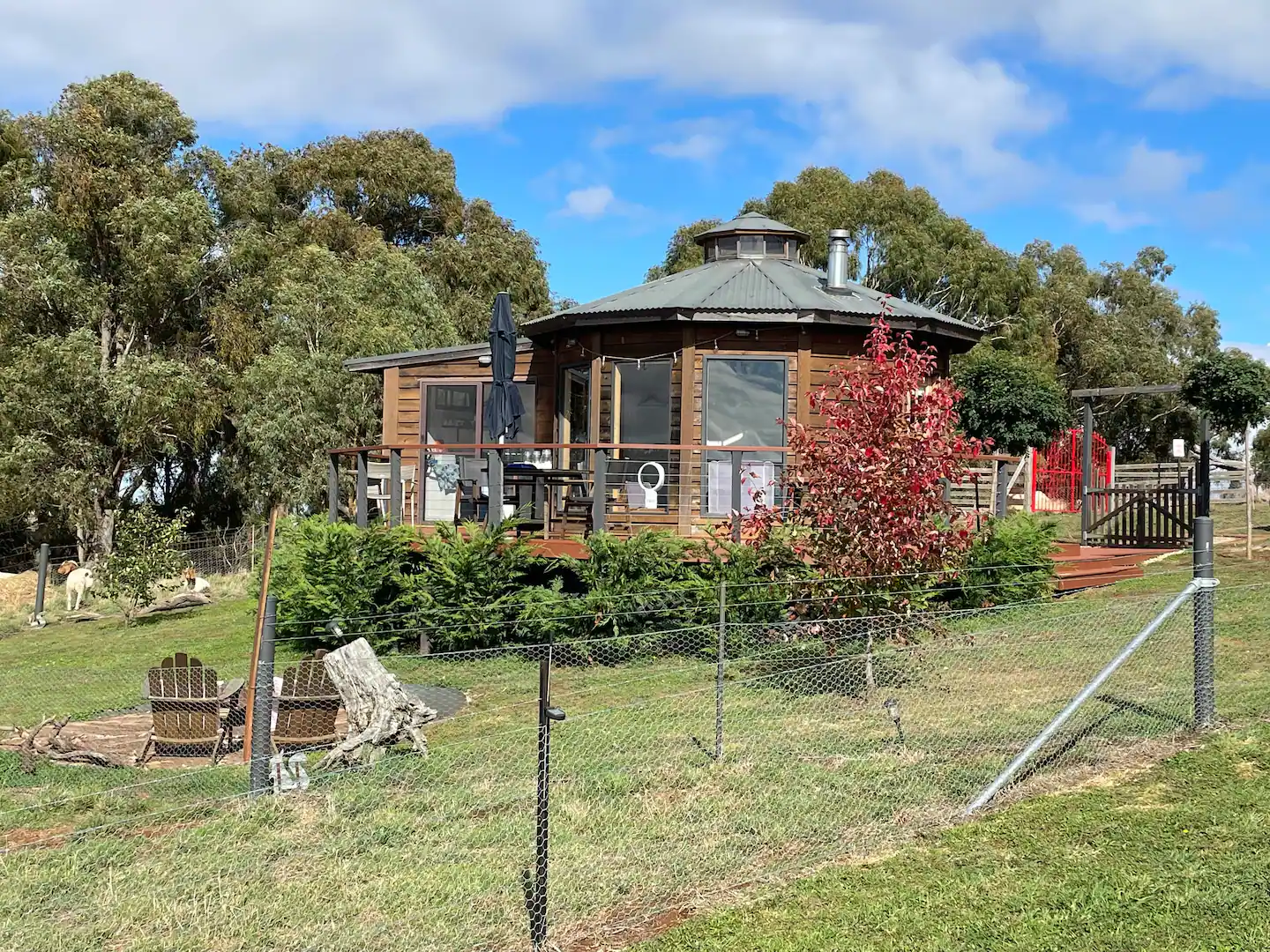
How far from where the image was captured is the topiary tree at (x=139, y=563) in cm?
1783

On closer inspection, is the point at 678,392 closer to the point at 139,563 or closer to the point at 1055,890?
the point at 139,563

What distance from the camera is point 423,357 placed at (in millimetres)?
17547

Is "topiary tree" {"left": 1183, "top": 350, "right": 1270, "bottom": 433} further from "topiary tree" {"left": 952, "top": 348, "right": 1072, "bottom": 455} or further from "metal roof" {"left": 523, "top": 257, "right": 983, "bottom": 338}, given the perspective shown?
"metal roof" {"left": 523, "top": 257, "right": 983, "bottom": 338}

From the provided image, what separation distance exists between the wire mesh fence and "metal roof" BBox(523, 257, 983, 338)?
4121 mm

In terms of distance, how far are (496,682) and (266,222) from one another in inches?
1241

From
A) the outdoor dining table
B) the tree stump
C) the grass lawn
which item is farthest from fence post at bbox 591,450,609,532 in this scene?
the grass lawn

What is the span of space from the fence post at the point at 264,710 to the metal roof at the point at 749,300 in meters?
7.77

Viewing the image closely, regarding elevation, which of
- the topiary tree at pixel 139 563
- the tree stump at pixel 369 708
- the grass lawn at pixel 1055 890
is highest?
the topiary tree at pixel 139 563

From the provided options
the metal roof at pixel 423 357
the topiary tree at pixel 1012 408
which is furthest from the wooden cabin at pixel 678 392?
the topiary tree at pixel 1012 408

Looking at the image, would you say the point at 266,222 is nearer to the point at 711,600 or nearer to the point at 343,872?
the point at 711,600

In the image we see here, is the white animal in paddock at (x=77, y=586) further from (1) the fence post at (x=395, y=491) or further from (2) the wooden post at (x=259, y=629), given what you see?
(2) the wooden post at (x=259, y=629)

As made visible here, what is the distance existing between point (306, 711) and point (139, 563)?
1043 centimetres

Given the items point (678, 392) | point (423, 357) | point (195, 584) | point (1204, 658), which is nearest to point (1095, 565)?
point (678, 392)

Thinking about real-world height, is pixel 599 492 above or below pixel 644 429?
below
